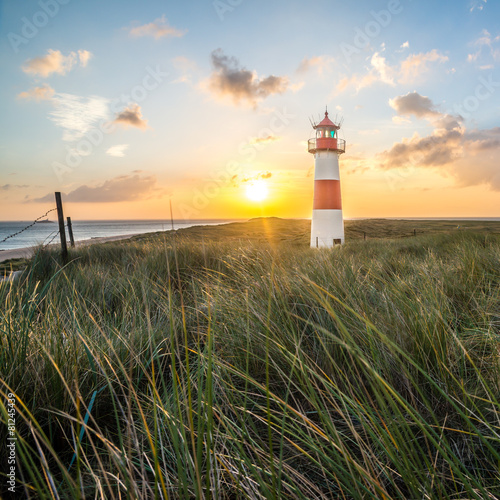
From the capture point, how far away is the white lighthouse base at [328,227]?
14.6m

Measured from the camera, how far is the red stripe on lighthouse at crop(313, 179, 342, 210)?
14508 millimetres

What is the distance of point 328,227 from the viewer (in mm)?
14664

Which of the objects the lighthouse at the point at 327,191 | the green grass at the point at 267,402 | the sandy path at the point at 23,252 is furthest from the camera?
the lighthouse at the point at 327,191

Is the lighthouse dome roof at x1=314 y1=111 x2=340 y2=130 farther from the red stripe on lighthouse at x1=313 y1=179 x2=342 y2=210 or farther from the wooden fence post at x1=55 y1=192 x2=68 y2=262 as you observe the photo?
the wooden fence post at x1=55 y1=192 x2=68 y2=262

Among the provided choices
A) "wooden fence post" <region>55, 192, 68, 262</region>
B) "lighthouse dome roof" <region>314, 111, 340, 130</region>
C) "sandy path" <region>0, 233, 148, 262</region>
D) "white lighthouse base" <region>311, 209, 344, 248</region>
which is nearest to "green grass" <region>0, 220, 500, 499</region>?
"wooden fence post" <region>55, 192, 68, 262</region>

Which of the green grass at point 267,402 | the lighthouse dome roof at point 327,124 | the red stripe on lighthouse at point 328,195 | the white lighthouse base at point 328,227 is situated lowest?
the green grass at point 267,402

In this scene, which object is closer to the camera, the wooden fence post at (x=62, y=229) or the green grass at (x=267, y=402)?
the green grass at (x=267, y=402)

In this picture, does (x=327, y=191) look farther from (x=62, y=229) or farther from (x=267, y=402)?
(x=267, y=402)

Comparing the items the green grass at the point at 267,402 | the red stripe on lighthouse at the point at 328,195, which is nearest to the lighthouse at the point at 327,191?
the red stripe on lighthouse at the point at 328,195

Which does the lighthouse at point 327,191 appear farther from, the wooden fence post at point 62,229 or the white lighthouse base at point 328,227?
the wooden fence post at point 62,229

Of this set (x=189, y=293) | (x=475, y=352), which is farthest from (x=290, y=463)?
(x=189, y=293)

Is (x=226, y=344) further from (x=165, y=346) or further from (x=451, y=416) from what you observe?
(x=451, y=416)

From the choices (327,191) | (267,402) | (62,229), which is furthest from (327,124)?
(267,402)

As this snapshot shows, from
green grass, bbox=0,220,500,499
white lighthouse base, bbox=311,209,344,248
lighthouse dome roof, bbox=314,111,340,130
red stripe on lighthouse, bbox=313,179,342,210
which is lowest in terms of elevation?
green grass, bbox=0,220,500,499
